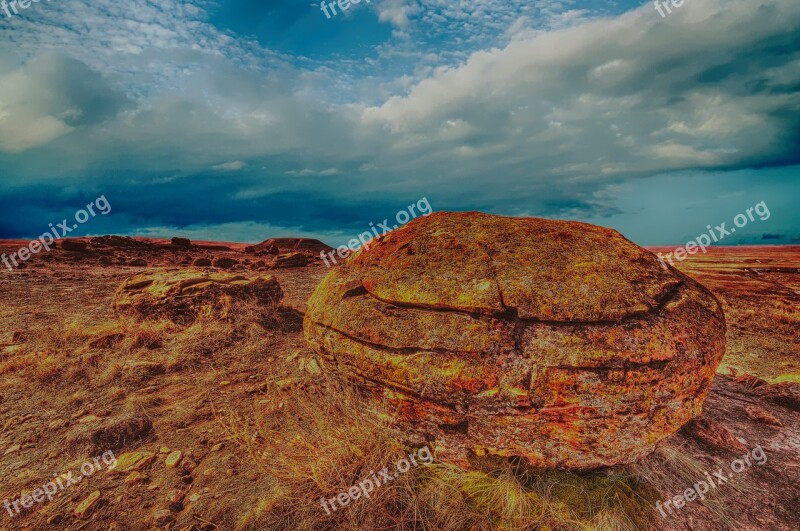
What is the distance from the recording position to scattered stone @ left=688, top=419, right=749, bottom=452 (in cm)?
454

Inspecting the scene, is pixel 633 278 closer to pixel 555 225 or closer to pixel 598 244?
pixel 598 244

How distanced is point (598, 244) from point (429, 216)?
1829 millimetres

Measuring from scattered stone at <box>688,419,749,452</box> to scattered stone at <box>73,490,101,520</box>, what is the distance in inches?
249

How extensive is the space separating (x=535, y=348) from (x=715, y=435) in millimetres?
3110

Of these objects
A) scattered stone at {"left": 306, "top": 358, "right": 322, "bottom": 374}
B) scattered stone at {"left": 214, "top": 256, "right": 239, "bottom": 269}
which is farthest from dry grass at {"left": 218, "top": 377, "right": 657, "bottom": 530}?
scattered stone at {"left": 214, "top": 256, "right": 239, "bottom": 269}

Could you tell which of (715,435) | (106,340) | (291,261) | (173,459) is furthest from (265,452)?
(291,261)

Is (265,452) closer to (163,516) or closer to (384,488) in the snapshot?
(163,516)

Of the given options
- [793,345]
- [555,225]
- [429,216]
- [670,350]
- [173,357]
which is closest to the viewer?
[670,350]

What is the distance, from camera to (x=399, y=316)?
3639mm

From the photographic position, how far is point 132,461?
4.29 metres

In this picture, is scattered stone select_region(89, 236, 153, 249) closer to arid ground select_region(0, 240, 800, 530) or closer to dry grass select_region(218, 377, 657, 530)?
arid ground select_region(0, 240, 800, 530)

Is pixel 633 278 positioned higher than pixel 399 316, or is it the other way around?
pixel 399 316

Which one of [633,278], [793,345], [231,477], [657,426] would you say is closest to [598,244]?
[633,278]

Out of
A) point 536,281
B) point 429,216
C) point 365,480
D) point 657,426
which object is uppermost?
point 429,216
